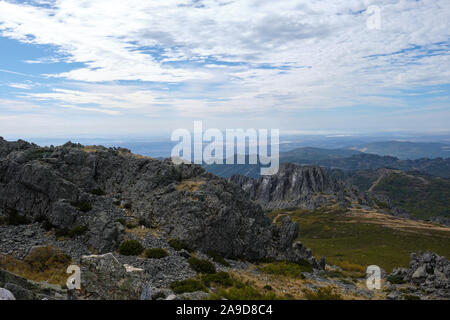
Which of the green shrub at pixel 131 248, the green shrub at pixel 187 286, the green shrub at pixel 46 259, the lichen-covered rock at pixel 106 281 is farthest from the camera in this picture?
the green shrub at pixel 131 248

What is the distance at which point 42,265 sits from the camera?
22.9 meters

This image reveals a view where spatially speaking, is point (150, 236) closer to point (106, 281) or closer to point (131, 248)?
point (131, 248)

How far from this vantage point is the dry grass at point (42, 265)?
67.7 feet

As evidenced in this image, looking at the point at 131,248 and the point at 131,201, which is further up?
the point at 131,201

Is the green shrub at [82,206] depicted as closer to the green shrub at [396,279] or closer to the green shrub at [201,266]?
the green shrub at [201,266]

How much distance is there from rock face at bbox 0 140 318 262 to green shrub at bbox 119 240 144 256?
4.01 ft

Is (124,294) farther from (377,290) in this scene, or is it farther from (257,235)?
(377,290)

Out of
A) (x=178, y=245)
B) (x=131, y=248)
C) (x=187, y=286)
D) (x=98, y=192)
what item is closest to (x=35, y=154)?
(x=98, y=192)

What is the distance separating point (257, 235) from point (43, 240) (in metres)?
25.5

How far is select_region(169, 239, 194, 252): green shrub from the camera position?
30.1m

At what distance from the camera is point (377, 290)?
33.2m

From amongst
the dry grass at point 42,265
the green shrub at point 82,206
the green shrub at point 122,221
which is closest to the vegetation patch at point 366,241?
the green shrub at point 122,221

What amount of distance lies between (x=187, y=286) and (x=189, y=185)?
67.0 feet

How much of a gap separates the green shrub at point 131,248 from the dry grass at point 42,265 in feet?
15.6
